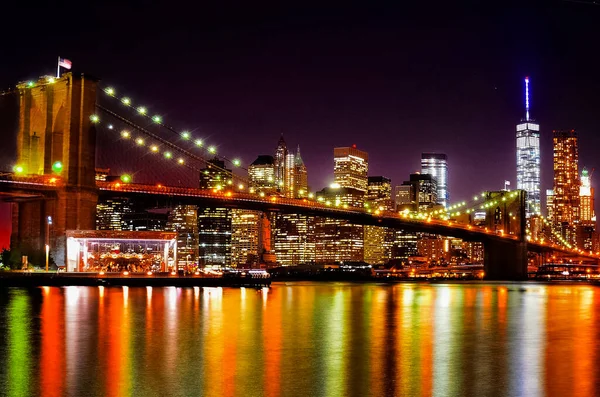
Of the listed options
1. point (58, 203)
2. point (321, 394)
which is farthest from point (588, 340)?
point (58, 203)

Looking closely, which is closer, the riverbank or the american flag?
the riverbank

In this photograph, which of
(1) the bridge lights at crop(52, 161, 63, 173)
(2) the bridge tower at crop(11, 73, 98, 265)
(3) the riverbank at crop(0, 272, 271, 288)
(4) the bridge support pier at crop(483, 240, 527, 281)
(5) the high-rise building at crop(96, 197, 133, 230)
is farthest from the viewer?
(5) the high-rise building at crop(96, 197, 133, 230)

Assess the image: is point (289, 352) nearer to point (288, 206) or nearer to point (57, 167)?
point (57, 167)

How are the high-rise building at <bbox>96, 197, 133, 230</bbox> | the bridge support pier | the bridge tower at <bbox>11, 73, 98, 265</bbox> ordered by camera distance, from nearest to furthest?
the bridge tower at <bbox>11, 73, 98, 265</bbox>, the bridge support pier, the high-rise building at <bbox>96, 197, 133, 230</bbox>

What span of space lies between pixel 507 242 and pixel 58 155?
54.9 m

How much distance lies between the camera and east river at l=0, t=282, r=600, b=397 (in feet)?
43.9

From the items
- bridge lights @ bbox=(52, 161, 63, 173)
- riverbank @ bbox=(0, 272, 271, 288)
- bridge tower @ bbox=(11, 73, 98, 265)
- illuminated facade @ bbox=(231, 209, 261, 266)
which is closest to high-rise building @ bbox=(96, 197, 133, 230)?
illuminated facade @ bbox=(231, 209, 261, 266)

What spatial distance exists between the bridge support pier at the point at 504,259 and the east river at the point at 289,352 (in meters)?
61.8

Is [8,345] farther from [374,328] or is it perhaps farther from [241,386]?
[374,328]

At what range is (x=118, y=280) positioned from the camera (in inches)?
2103

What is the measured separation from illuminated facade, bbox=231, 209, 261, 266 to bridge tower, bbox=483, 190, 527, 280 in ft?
198

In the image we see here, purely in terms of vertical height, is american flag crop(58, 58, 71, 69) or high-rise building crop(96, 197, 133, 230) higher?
american flag crop(58, 58, 71, 69)

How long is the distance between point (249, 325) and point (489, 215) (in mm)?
84922

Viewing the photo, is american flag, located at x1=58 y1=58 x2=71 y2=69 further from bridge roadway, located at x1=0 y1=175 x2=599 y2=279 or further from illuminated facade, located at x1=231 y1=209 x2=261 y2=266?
Result: illuminated facade, located at x1=231 y1=209 x2=261 y2=266
